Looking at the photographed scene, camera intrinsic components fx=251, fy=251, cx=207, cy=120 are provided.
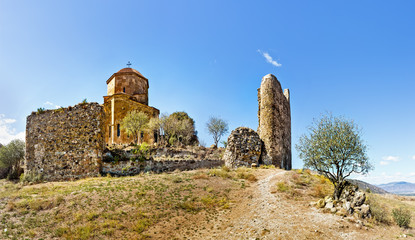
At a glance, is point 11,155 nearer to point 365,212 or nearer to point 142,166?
point 142,166

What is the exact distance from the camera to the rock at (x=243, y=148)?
61.5 ft

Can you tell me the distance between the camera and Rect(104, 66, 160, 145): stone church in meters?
30.1

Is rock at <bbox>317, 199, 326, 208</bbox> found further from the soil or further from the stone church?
the stone church

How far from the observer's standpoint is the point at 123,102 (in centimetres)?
3062

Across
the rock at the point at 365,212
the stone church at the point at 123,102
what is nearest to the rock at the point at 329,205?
the rock at the point at 365,212

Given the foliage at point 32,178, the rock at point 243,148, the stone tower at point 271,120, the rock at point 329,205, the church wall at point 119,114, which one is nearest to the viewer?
the rock at point 329,205

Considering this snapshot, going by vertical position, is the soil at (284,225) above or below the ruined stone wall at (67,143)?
below

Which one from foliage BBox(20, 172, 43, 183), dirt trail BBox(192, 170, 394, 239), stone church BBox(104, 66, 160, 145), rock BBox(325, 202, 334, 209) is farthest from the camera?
stone church BBox(104, 66, 160, 145)

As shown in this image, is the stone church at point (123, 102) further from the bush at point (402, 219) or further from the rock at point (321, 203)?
the bush at point (402, 219)

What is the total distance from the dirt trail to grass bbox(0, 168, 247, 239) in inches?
39.3

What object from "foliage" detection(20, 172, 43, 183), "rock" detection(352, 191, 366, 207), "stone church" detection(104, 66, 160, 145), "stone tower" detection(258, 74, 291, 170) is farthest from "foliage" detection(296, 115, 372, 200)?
"stone church" detection(104, 66, 160, 145)

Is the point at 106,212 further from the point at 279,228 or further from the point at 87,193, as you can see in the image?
the point at 279,228

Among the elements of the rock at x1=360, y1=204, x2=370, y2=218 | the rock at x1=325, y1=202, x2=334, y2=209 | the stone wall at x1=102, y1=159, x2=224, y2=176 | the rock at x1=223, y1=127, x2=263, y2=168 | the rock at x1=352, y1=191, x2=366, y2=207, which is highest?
the rock at x1=223, y1=127, x2=263, y2=168

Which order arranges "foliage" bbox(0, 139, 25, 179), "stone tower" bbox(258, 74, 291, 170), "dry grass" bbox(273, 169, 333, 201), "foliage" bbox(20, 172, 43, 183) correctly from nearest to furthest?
"dry grass" bbox(273, 169, 333, 201) → "foliage" bbox(20, 172, 43, 183) → "stone tower" bbox(258, 74, 291, 170) → "foliage" bbox(0, 139, 25, 179)
